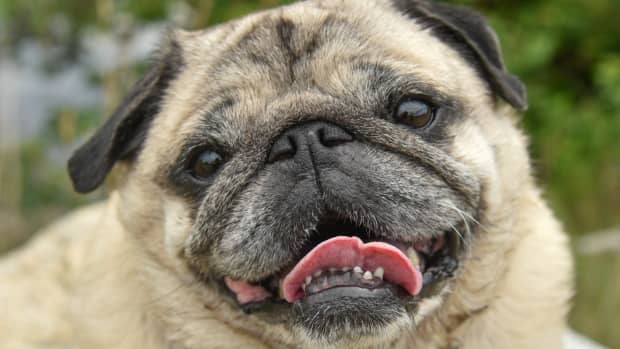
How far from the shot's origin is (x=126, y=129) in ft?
10.4

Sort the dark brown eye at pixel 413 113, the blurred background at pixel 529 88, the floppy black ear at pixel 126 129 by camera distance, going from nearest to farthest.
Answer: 1. the dark brown eye at pixel 413 113
2. the floppy black ear at pixel 126 129
3. the blurred background at pixel 529 88

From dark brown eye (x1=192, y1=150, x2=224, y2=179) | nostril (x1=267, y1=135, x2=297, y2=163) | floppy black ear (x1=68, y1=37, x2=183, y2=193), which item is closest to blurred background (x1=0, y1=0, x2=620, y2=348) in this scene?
floppy black ear (x1=68, y1=37, x2=183, y2=193)

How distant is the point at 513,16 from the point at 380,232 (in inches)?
195

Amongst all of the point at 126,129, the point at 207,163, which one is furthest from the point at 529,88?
the point at 207,163

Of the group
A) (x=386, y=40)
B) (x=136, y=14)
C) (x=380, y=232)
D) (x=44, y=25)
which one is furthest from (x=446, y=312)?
(x=44, y=25)

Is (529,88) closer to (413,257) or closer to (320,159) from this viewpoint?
(413,257)

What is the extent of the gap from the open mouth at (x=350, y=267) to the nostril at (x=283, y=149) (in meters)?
0.25

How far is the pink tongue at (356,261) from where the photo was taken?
2.40 m

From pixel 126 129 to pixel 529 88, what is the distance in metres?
4.79

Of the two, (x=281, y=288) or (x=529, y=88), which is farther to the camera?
(x=529, y=88)

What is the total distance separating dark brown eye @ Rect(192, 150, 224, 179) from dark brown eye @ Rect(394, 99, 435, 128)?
671 mm

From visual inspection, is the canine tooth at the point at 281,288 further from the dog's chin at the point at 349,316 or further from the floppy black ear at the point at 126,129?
the floppy black ear at the point at 126,129

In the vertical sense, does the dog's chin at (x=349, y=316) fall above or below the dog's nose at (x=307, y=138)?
Answer: below

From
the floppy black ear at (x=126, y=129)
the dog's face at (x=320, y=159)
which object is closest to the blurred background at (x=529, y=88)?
the floppy black ear at (x=126, y=129)
